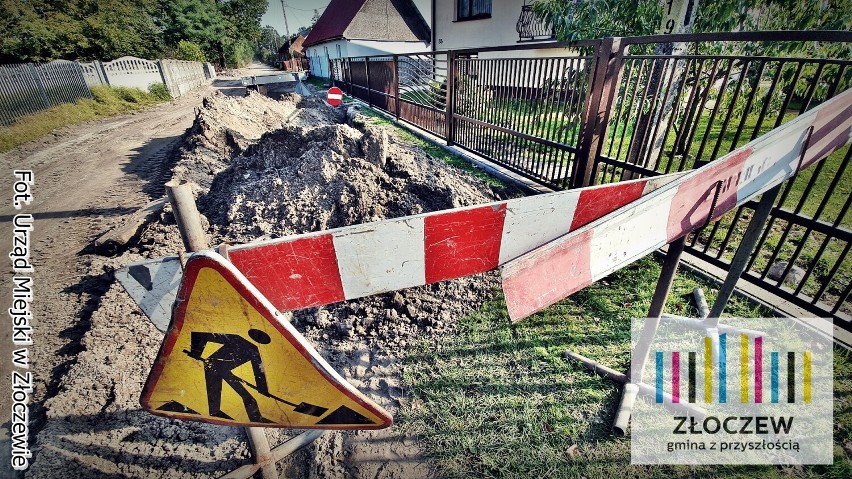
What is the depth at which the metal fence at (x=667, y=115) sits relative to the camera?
2600 millimetres

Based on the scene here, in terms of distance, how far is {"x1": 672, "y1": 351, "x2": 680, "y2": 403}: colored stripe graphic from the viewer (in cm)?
236

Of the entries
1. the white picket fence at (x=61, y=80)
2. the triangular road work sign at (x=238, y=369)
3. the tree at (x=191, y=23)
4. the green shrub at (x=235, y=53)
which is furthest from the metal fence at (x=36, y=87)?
the green shrub at (x=235, y=53)

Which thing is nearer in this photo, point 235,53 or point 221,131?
point 221,131

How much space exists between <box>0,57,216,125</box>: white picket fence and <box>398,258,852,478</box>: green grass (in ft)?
58.3

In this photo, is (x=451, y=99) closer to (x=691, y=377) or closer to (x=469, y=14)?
(x=691, y=377)

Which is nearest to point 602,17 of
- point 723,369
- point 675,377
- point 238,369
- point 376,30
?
point 723,369

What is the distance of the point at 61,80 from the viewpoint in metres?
14.1

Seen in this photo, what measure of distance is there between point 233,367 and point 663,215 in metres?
1.79

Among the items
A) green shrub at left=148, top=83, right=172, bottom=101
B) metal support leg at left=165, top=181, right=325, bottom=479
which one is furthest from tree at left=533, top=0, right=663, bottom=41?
green shrub at left=148, top=83, right=172, bottom=101

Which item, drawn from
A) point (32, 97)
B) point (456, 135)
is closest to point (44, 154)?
point (32, 97)

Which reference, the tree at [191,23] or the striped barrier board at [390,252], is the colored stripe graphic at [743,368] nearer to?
the striped barrier board at [390,252]

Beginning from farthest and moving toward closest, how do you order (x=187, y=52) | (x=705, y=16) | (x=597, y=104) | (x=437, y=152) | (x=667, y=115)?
(x=187, y=52) → (x=437, y=152) → (x=667, y=115) → (x=705, y=16) → (x=597, y=104)

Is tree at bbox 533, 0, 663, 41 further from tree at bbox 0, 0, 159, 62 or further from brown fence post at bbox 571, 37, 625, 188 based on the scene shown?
tree at bbox 0, 0, 159, 62

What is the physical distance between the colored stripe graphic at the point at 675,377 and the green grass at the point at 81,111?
15.8 metres
